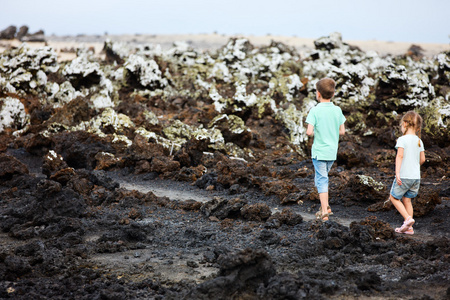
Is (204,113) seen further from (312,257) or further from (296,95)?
(312,257)

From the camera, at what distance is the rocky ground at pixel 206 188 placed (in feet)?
13.6

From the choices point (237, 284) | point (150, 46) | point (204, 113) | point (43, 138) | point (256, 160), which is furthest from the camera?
point (150, 46)

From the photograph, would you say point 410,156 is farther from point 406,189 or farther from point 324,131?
point 324,131

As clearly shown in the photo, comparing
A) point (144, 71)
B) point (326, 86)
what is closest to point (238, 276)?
point (326, 86)

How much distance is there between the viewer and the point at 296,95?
18.5 m

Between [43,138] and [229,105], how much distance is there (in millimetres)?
5883

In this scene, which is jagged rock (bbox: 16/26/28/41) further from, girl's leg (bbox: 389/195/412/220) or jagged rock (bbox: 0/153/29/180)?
girl's leg (bbox: 389/195/412/220)

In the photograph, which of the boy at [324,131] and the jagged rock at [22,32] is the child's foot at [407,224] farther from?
the jagged rock at [22,32]

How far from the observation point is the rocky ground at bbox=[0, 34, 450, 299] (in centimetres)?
416

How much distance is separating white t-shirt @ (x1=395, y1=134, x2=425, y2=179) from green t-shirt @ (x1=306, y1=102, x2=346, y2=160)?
2.74ft

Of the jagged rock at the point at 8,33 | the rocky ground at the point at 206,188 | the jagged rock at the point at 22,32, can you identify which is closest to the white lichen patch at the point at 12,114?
the rocky ground at the point at 206,188

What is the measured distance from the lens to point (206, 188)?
9.25 meters

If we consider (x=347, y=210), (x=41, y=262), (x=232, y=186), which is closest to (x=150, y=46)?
(x=232, y=186)

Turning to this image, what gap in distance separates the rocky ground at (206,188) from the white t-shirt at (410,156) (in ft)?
2.38
